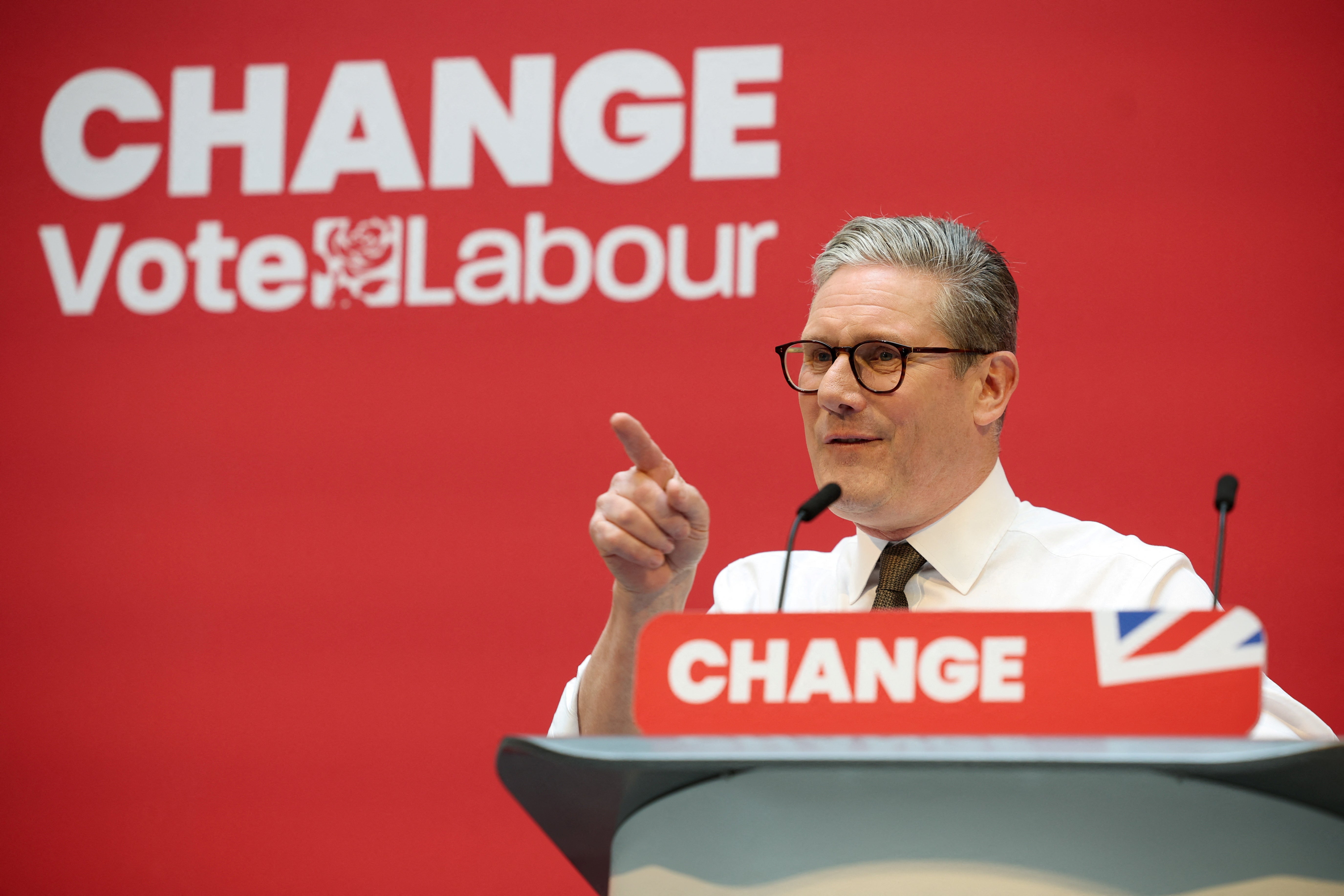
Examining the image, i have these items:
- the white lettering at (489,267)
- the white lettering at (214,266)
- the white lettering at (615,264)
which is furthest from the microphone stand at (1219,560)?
the white lettering at (214,266)

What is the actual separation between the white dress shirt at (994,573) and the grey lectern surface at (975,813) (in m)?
0.68

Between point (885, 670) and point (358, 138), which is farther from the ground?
point (358, 138)

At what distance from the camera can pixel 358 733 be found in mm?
2326

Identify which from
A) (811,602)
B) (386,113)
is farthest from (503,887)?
(386,113)

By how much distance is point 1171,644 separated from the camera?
82 cm

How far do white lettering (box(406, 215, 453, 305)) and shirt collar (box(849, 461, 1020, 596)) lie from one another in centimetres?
111

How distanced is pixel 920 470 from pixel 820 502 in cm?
42

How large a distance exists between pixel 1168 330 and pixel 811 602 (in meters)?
0.86

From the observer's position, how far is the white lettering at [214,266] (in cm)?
251

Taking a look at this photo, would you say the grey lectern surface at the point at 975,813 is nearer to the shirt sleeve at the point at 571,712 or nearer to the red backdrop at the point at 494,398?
the shirt sleeve at the point at 571,712

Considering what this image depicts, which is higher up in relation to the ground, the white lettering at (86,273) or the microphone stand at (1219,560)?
the white lettering at (86,273)

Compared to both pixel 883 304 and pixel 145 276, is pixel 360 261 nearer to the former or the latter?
pixel 145 276

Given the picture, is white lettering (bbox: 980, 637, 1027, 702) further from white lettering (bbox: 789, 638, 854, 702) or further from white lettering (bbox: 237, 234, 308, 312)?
white lettering (bbox: 237, 234, 308, 312)

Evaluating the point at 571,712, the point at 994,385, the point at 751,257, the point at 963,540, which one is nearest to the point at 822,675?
the point at 571,712
